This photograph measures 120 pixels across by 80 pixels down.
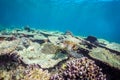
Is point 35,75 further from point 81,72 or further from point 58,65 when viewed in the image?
point 58,65

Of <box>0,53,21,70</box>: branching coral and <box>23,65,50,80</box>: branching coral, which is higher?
<box>0,53,21,70</box>: branching coral

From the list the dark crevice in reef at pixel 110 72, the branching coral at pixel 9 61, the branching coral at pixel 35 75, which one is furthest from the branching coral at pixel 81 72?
the branching coral at pixel 9 61

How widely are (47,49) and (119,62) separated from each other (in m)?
3.64

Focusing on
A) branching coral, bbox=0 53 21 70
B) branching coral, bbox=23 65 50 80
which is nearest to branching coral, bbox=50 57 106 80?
branching coral, bbox=23 65 50 80

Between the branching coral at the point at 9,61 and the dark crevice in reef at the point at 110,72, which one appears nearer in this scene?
the dark crevice in reef at the point at 110,72

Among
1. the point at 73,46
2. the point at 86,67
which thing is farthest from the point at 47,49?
the point at 86,67

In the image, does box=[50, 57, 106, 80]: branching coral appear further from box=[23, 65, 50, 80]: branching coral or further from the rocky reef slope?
box=[23, 65, 50, 80]: branching coral

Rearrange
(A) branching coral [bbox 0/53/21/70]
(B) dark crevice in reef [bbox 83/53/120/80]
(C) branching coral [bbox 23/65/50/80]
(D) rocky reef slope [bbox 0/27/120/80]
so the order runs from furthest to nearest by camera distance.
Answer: (A) branching coral [bbox 0/53/21/70]
(B) dark crevice in reef [bbox 83/53/120/80]
(C) branching coral [bbox 23/65/50/80]
(D) rocky reef slope [bbox 0/27/120/80]

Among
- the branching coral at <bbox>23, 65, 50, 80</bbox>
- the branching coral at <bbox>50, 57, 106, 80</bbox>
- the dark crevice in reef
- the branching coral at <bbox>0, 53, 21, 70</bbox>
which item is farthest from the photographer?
the branching coral at <bbox>0, 53, 21, 70</bbox>

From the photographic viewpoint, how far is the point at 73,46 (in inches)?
335

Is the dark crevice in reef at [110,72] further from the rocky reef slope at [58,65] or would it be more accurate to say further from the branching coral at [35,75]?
the branching coral at [35,75]

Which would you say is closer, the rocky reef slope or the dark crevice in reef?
the rocky reef slope

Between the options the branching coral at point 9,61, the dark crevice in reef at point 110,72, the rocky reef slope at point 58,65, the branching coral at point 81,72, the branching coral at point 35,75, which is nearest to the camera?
the branching coral at point 81,72

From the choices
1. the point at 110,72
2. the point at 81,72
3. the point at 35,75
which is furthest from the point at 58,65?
the point at 81,72
